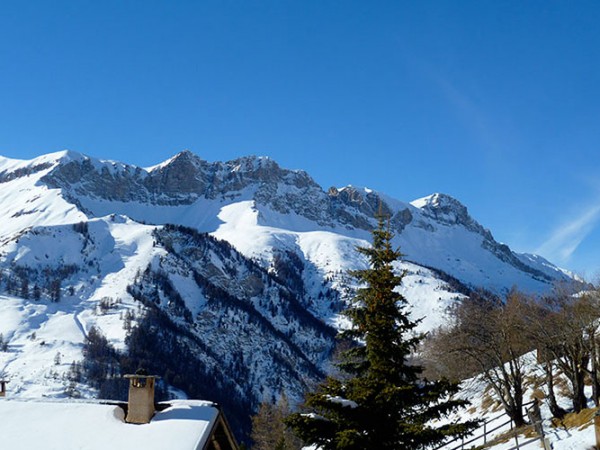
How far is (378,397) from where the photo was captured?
14953 mm

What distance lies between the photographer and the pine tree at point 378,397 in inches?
582

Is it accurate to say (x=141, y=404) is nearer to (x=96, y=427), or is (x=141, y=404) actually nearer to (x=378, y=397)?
(x=96, y=427)

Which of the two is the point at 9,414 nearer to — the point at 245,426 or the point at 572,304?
the point at 572,304

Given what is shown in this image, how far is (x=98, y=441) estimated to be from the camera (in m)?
14.0

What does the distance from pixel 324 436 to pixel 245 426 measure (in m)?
176

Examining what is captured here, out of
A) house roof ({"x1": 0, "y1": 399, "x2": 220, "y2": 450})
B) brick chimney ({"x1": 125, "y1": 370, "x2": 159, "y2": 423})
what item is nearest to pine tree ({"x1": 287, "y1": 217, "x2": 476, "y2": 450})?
house roof ({"x1": 0, "y1": 399, "x2": 220, "y2": 450})

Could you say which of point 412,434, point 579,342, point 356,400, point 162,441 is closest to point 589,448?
point 412,434

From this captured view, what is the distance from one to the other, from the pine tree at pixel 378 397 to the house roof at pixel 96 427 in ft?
9.62

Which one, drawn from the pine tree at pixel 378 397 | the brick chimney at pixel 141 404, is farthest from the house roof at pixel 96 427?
the pine tree at pixel 378 397

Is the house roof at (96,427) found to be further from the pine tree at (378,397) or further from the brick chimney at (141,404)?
the pine tree at (378,397)

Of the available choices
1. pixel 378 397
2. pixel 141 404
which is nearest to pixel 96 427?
pixel 141 404

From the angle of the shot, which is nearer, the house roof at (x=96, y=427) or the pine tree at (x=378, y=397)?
the house roof at (x=96, y=427)

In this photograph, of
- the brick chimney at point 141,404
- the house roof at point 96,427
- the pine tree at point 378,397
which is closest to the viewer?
the house roof at point 96,427

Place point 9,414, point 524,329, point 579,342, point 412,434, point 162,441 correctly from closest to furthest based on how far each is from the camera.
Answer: point 162,441 → point 412,434 → point 9,414 → point 579,342 → point 524,329
